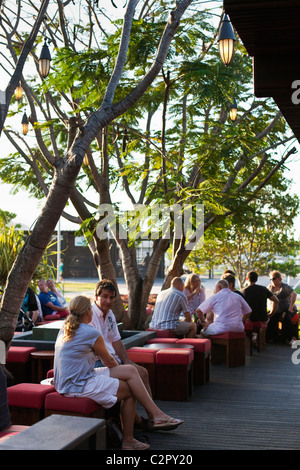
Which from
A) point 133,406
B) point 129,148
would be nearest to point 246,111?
point 129,148

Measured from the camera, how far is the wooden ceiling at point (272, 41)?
3.76m

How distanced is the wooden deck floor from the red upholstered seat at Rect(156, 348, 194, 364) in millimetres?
512

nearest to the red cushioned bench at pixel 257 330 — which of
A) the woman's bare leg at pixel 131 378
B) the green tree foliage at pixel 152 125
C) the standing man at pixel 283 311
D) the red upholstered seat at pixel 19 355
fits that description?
the standing man at pixel 283 311

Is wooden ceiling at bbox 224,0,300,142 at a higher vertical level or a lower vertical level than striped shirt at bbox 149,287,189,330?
higher

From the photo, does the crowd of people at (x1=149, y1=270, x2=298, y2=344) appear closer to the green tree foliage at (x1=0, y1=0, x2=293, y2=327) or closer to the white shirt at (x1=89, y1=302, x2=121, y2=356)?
the green tree foliage at (x1=0, y1=0, x2=293, y2=327)

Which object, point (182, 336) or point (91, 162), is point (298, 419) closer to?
point (182, 336)

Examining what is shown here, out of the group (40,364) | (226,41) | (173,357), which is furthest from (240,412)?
(226,41)

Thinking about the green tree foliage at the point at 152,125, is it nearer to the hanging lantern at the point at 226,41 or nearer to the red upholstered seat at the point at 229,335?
the hanging lantern at the point at 226,41

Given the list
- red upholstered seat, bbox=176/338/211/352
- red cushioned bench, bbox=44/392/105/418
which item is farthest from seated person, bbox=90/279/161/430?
red upholstered seat, bbox=176/338/211/352

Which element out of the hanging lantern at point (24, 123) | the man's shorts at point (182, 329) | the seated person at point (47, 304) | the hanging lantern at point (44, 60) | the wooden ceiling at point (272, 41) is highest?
the hanging lantern at point (44, 60)

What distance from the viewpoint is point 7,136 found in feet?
46.0

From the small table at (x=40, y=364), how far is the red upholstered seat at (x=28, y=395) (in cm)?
174

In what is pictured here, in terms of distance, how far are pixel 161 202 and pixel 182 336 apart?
121 inches

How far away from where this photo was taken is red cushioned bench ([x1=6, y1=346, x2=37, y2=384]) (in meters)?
8.09
